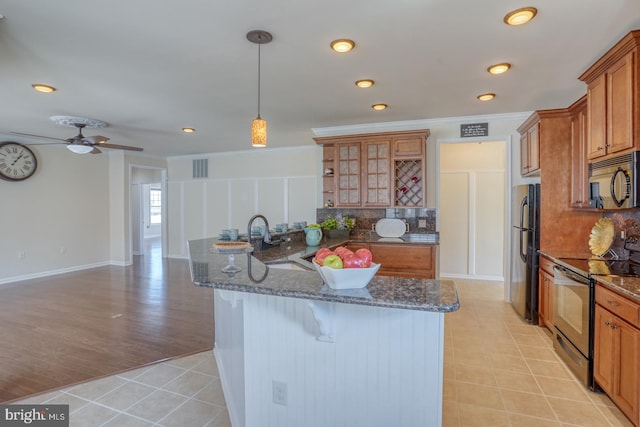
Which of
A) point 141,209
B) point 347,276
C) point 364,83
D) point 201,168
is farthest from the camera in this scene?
point 141,209

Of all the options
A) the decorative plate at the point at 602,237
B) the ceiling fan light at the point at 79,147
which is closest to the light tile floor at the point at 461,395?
the decorative plate at the point at 602,237

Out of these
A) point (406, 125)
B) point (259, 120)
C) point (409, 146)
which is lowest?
point (259, 120)

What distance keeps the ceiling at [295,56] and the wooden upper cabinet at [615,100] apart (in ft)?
0.51

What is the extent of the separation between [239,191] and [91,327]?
4.31 meters

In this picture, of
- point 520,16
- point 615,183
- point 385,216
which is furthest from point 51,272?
point 615,183

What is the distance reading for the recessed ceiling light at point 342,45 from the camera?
8.07ft

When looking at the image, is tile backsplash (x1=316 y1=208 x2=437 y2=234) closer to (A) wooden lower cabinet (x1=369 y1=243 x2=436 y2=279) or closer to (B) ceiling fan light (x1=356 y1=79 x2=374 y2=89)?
(A) wooden lower cabinet (x1=369 y1=243 x2=436 y2=279)

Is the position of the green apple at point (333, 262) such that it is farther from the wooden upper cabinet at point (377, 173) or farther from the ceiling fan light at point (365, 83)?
the wooden upper cabinet at point (377, 173)

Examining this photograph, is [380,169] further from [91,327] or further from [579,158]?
[91,327]

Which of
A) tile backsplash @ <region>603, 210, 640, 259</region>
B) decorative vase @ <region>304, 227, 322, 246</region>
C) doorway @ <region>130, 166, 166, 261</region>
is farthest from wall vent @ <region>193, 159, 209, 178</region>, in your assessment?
tile backsplash @ <region>603, 210, 640, 259</region>

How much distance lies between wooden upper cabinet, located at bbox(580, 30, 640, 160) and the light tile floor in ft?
5.80

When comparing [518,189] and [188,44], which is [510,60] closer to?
[518,189]

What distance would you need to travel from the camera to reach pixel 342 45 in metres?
2.51

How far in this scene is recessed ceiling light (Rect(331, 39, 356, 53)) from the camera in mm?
2461
